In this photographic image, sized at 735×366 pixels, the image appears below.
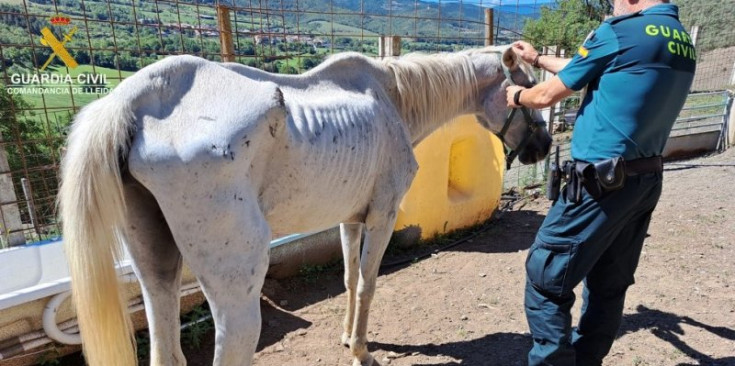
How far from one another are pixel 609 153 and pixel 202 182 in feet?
5.90

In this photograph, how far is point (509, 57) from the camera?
2975 millimetres

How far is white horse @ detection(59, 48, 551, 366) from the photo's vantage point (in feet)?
5.74

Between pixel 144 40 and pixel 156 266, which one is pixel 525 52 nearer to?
pixel 156 266

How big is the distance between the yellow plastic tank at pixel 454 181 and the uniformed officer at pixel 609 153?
2.46 meters

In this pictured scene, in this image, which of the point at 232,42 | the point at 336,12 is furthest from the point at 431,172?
the point at 232,42

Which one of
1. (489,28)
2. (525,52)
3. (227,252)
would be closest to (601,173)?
(525,52)

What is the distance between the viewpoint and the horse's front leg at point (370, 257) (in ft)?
9.06

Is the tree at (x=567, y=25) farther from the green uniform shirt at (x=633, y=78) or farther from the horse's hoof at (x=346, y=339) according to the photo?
→ the horse's hoof at (x=346, y=339)

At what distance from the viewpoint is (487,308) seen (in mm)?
3863

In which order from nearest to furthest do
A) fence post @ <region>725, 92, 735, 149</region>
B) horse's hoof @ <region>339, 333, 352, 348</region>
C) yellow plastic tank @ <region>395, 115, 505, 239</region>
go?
horse's hoof @ <region>339, 333, 352, 348</region>
yellow plastic tank @ <region>395, 115, 505, 239</region>
fence post @ <region>725, 92, 735, 149</region>

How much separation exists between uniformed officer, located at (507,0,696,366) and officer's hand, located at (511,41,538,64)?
53 centimetres

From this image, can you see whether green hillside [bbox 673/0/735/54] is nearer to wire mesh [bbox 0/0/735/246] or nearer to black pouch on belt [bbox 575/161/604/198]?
wire mesh [bbox 0/0/735/246]

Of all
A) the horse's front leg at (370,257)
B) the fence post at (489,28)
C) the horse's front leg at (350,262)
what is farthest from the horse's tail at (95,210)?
the fence post at (489,28)

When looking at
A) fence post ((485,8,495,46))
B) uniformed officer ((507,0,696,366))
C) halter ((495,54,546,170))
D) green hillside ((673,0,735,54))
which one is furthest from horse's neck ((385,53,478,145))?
green hillside ((673,0,735,54))
